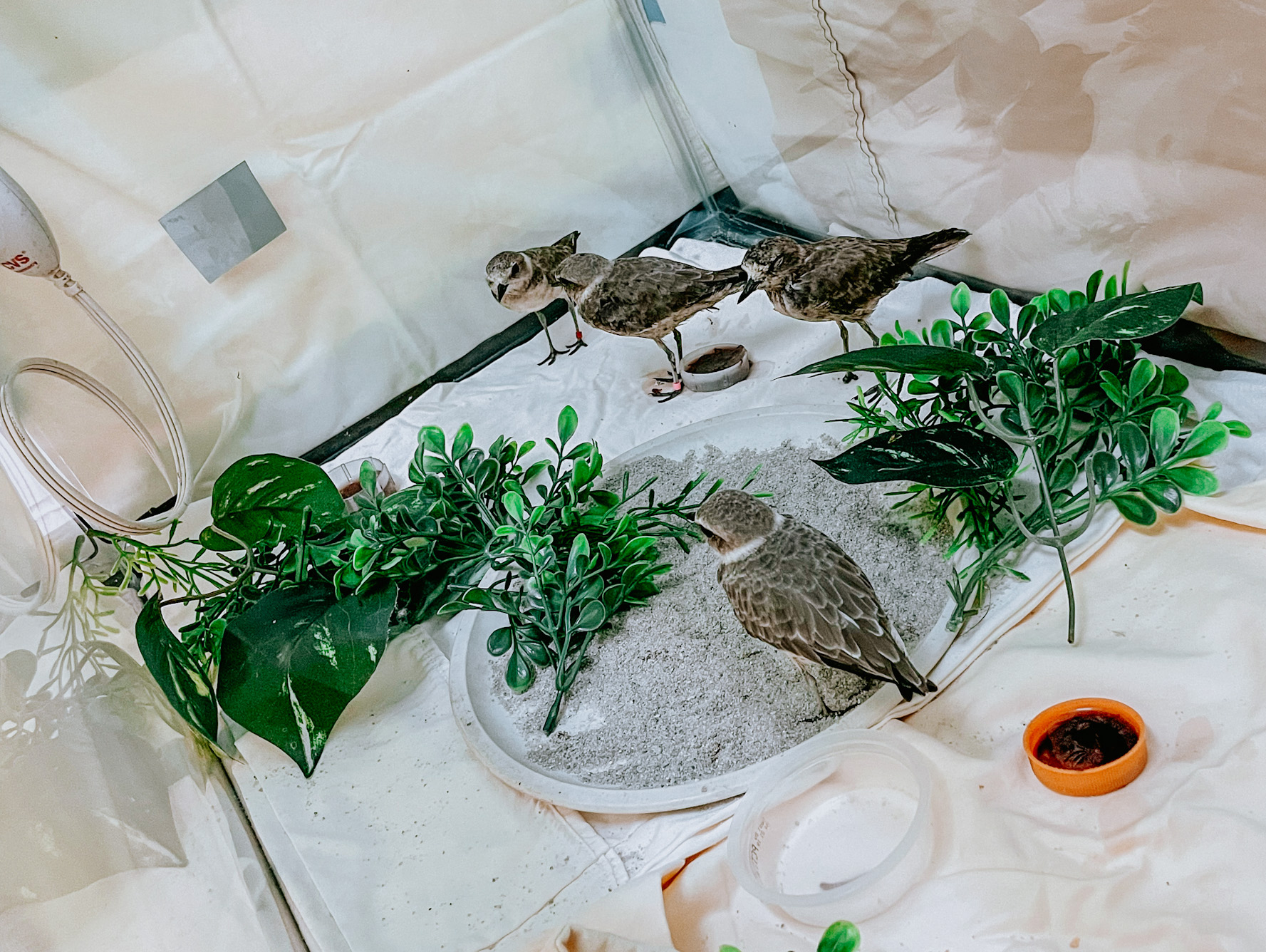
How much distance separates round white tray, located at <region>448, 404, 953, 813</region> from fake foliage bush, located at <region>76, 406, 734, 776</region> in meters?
0.05

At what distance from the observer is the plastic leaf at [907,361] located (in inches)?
38.4

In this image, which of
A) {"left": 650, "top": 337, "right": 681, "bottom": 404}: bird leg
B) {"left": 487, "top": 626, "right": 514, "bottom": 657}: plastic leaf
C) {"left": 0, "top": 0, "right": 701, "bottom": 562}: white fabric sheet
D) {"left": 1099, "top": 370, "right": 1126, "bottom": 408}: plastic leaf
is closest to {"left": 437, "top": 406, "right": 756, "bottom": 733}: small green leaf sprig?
{"left": 487, "top": 626, "right": 514, "bottom": 657}: plastic leaf

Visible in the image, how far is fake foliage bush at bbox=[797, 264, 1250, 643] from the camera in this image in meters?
0.98

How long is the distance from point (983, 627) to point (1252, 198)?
59 centimetres

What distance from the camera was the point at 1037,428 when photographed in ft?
3.75

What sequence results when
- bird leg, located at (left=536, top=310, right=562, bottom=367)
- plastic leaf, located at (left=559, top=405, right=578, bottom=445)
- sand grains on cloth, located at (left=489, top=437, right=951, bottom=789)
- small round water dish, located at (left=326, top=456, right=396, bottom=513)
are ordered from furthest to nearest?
bird leg, located at (left=536, top=310, right=562, bottom=367)
small round water dish, located at (left=326, top=456, right=396, bottom=513)
plastic leaf, located at (left=559, top=405, right=578, bottom=445)
sand grains on cloth, located at (left=489, top=437, right=951, bottom=789)

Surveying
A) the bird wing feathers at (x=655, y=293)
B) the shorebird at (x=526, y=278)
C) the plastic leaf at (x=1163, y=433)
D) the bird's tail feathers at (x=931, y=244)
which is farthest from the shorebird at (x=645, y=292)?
the plastic leaf at (x=1163, y=433)

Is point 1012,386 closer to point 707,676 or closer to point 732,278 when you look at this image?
point 707,676

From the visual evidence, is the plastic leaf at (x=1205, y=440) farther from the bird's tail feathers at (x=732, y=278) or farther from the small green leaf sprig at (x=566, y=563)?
the bird's tail feathers at (x=732, y=278)

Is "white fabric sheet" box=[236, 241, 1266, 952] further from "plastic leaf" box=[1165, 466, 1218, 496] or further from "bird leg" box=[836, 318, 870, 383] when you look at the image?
"plastic leaf" box=[1165, 466, 1218, 496]

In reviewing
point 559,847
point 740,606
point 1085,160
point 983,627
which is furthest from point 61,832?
point 1085,160

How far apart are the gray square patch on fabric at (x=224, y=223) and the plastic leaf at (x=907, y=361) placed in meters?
1.09

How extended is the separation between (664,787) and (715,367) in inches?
32.1

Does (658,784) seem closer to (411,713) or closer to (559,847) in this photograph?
(559,847)
